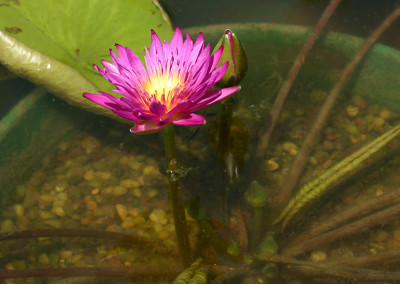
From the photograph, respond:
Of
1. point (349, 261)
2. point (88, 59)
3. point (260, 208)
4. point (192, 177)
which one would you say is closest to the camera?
point (349, 261)

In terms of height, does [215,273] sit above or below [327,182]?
below

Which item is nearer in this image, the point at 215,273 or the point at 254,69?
the point at 215,273

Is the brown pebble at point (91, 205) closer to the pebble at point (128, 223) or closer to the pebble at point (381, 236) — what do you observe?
the pebble at point (128, 223)

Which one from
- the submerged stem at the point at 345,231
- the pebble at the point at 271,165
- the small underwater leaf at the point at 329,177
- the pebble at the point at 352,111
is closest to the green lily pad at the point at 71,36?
the pebble at the point at 271,165

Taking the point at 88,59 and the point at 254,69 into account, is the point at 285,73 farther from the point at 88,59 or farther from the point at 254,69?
the point at 88,59

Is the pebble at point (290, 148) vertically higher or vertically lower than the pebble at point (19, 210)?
higher

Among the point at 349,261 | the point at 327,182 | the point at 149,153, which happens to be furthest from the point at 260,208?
the point at 149,153
